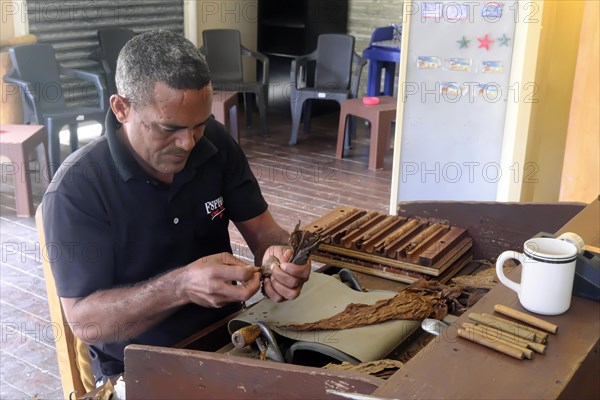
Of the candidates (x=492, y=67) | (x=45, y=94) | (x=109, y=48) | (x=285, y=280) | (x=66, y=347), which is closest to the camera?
(x=285, y=280)

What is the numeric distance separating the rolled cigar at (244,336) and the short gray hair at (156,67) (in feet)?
1.82

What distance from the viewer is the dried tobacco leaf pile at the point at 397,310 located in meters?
1.46

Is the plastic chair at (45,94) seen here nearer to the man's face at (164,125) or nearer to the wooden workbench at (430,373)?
the man's face at (164,125)

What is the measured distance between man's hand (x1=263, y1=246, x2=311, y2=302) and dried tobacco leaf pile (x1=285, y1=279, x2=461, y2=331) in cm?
11

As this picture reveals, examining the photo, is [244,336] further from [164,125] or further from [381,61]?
[381,61]

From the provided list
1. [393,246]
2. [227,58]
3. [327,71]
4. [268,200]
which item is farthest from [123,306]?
[227,58]

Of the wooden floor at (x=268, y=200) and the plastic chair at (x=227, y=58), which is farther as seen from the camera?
the plastic chair at (x=227, y=58)

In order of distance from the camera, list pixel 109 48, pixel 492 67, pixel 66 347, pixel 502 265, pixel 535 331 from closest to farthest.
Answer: pixel 535 331, pixel 502 265, pixel 66 347, pixel 492 67, pixel 109 48

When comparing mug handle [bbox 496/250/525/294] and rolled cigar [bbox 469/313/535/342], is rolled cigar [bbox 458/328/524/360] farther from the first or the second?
mug handle [bbox 496/250/525/294]

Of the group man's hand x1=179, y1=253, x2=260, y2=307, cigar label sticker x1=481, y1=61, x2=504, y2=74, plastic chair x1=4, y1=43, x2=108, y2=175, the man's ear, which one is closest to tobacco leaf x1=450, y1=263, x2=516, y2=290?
man's hand x1=179, y1=253, x2=260, y2=307

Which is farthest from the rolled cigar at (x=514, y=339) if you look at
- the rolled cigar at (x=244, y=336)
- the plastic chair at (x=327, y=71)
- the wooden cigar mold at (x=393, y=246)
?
the plastic chair at (x=327, y=71)

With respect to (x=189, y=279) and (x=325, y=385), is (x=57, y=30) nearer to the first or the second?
(x=189, y=279)

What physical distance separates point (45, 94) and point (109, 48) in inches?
41.1

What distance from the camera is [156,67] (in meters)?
1.57
